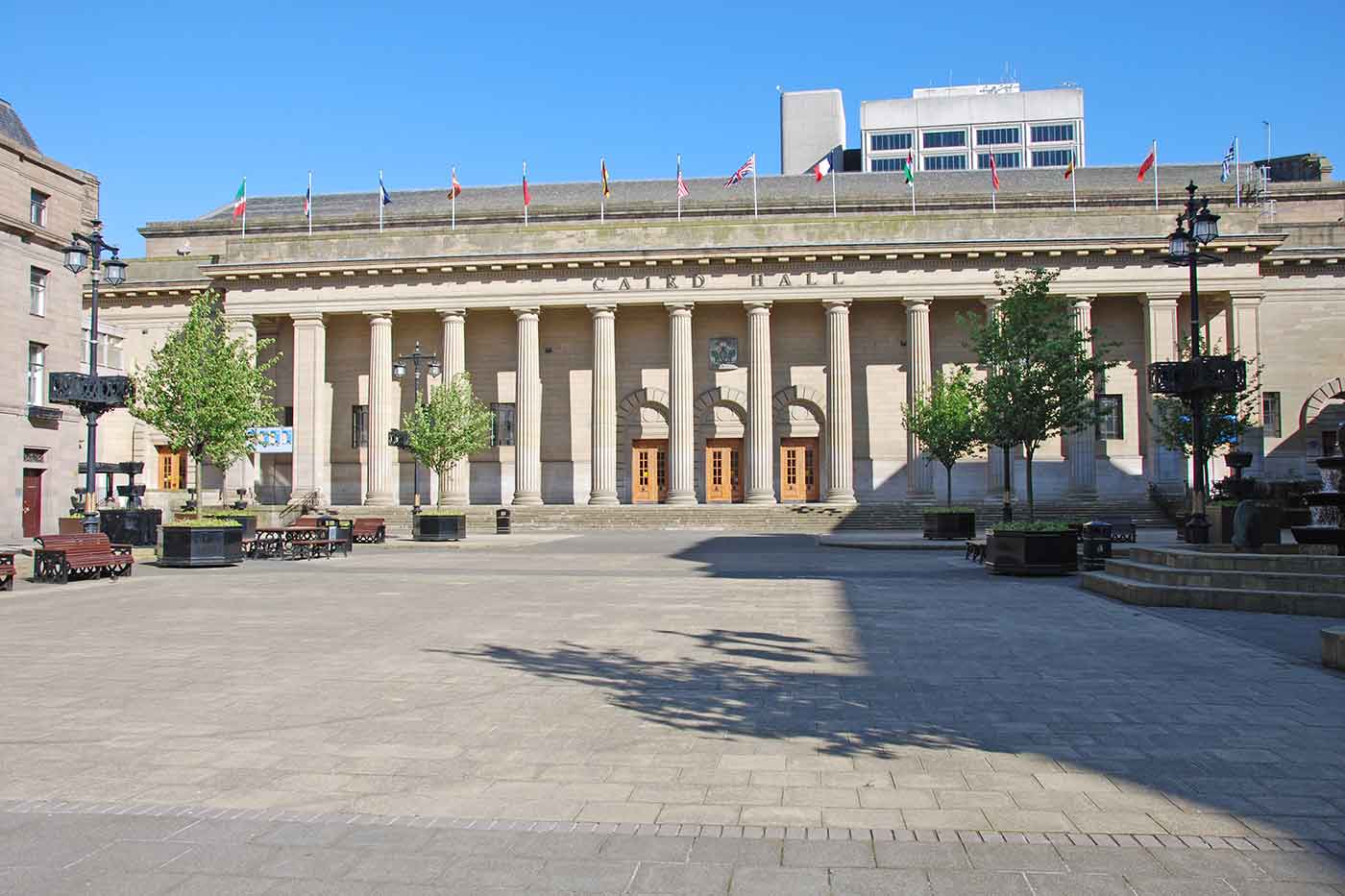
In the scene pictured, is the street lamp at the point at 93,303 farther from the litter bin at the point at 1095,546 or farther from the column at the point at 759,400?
the column at the point at 759,400

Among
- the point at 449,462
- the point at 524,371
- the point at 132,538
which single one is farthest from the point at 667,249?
the point at 132,538

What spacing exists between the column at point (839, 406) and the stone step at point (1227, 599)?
2611 cm

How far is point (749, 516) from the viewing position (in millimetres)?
37594

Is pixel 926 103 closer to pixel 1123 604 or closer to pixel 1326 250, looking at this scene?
pixel 1326 250

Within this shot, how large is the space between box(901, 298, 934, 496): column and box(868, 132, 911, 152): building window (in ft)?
216

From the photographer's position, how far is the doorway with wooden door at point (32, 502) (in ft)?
92.3

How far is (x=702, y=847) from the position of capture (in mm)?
4293

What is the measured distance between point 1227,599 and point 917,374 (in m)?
28.6

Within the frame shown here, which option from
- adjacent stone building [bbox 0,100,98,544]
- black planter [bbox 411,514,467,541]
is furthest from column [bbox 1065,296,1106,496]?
adjacent stone building [bbox 0,100,98,544]

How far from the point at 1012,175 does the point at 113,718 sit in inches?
2026

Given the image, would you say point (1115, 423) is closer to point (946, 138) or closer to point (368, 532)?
point (368, 532)

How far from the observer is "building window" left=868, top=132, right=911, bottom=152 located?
100m

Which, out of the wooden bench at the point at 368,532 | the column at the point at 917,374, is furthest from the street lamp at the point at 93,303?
the column at the point at 917,374

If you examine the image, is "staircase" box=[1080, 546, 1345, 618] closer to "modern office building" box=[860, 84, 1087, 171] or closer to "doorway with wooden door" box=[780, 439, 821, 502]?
"doorway with wooden door" box=[780, 439, 821, 502]
